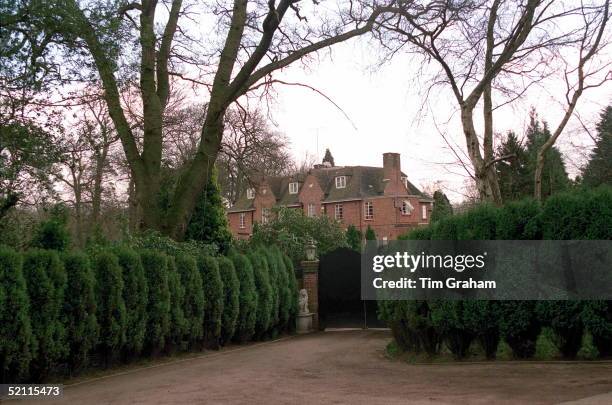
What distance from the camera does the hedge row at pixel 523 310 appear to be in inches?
364

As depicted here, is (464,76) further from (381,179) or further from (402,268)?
(381,179)

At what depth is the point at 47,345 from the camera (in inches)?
368

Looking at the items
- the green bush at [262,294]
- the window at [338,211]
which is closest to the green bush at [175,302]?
the green bush at [262,294]

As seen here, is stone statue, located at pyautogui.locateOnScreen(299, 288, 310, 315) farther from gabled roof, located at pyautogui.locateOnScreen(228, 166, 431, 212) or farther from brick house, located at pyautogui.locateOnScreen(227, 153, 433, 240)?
gabled roof, located at pyautogui.locateOnScreen(228, 166, 431, 212)

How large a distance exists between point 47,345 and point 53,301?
0.66m

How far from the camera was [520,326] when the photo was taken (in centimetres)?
981

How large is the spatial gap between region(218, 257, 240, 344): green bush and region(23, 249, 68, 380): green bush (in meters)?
5.46

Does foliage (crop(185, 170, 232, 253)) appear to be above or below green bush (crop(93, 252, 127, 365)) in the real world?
above

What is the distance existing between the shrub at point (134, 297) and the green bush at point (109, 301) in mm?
249

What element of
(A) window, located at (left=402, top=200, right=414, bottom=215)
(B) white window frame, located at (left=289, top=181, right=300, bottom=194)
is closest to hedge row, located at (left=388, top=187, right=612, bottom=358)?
(A) window, located at (left=402, top=200, right=414, bottom=215)

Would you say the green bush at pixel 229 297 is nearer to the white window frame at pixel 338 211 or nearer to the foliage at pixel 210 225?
the foliage at pixel 210 225

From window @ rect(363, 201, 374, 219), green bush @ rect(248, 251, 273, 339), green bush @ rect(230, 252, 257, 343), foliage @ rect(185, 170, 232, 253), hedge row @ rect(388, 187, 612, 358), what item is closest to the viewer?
hedge row @ rect(388, 187, 612, 358)

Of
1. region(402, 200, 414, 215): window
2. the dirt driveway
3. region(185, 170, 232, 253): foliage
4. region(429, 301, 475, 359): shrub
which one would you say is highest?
region(402, 200, 414, 215): window

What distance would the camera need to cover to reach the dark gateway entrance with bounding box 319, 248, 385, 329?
65.8 feet
